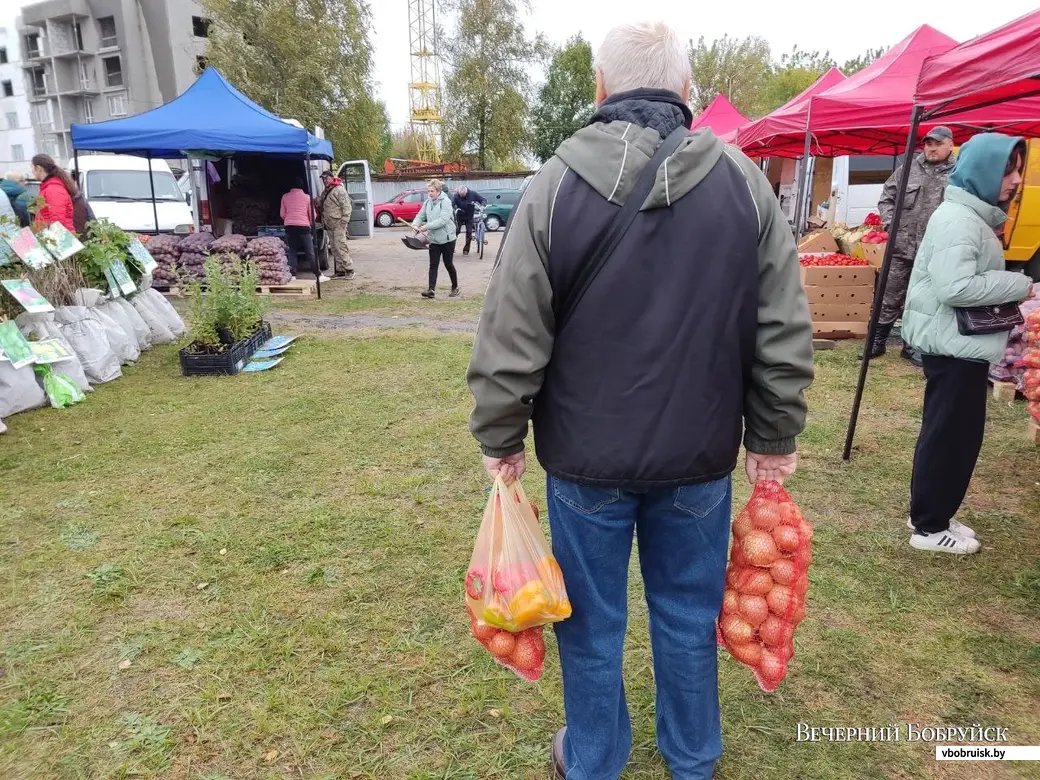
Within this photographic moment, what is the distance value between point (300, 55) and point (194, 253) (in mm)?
18132

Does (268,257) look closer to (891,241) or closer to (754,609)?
(891,241)

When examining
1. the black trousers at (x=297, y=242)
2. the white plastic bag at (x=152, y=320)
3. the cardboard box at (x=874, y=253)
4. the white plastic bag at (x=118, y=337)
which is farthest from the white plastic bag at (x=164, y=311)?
→ the cardboard box at (x=874, y=253)

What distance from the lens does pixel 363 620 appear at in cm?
285

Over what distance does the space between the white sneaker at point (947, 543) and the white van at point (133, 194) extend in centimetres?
1314

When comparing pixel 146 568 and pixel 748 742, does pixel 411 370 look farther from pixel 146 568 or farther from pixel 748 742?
pixel 748 742

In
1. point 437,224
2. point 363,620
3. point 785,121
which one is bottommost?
point 363,620

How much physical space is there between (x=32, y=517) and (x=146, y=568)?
1025mm

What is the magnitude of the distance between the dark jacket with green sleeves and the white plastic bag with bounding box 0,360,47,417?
5107 millimetres

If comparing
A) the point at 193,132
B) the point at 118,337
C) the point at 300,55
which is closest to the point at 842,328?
the point at 118,337

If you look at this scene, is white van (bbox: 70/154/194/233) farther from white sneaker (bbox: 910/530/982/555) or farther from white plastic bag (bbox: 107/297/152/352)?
white sneaker (bbox: 910/530/982/555)

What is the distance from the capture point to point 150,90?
41594 millimetres

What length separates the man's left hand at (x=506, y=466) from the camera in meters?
1.73

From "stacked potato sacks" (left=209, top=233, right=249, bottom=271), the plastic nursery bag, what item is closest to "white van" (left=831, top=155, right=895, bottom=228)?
"stacked potato sacks" (left=209, top=233, right=249, bottom=271)

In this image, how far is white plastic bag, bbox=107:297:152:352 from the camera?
693cm
